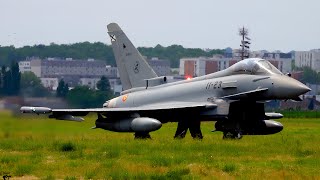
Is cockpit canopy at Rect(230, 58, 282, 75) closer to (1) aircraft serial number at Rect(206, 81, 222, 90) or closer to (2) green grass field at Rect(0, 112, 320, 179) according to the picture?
(1) aircraft serial number at Rect(206, 81, 222, 90)

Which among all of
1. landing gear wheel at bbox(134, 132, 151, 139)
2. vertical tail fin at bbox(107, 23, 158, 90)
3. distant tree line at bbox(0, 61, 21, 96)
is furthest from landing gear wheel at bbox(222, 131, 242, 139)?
distant tree line at bbox(0, 61, 21, 96)

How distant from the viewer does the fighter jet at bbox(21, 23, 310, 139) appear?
30094mm

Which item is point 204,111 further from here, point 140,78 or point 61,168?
point 61,168

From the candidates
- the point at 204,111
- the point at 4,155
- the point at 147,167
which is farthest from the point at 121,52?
the point at 147,167

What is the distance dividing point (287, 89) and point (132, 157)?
27.7 feet

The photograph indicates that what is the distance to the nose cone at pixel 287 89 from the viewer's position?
29.6 metres

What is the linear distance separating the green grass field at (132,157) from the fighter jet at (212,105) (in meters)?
1.24

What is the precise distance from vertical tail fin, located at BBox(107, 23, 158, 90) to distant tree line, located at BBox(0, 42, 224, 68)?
5.26 meters

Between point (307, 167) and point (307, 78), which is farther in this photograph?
point (307, 78)

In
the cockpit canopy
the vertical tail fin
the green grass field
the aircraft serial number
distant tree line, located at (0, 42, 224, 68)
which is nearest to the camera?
the green grass field

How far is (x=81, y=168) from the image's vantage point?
20219mm

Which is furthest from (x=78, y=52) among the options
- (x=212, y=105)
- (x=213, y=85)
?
(x=212, y=105)

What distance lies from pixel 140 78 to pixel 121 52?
183 centimetres

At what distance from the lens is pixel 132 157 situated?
22875 millimetres
